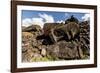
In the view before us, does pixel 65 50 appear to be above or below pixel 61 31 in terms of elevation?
below

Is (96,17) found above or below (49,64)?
above

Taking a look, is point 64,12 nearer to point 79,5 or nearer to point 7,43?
point 79,5

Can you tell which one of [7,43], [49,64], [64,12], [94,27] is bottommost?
[49,64]

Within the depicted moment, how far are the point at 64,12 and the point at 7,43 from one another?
63 cm

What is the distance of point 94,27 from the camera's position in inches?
84.6

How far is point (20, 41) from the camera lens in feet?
6.17

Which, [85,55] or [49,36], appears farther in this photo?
[85,55]

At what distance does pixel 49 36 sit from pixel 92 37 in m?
0.47

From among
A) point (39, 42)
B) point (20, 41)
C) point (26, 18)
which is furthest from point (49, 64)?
point (26, 18)

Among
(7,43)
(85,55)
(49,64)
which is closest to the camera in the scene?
(7,43)

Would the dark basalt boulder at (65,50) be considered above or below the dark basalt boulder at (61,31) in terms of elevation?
below

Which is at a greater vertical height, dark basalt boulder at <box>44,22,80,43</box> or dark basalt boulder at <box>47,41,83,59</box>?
dark basalt boulder at <box>44,22,80,43</box>

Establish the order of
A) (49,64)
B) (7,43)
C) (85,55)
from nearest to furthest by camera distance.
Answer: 1. (7,43)
2. (49,64)
3. (85,55)

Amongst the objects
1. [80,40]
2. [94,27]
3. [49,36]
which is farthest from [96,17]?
[49,36]
